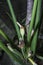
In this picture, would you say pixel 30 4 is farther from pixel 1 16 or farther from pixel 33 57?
pixel 1 16

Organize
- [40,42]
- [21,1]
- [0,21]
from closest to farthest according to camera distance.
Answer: [40,42] < [0,21] < [21,1]

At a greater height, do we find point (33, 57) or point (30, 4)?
point (30, 4)

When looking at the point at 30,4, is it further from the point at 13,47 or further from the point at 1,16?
the point at 1,16

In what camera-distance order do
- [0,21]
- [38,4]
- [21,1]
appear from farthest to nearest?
1. [21,1]
2. [0,21]
3. [38,4]

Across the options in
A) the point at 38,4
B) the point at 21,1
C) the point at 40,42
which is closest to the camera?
the point at 38,4

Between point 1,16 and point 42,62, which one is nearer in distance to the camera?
point 42,62

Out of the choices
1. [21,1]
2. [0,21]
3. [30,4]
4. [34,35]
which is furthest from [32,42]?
[21,1]

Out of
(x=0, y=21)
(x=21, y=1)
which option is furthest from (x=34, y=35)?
(x=21, y=1)

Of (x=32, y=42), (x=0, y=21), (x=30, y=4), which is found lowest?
(x=0, y=21)

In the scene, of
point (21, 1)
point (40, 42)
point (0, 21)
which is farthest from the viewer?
point (21, 1)
